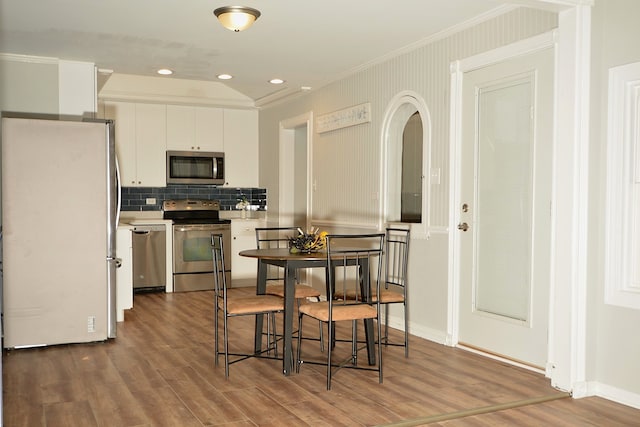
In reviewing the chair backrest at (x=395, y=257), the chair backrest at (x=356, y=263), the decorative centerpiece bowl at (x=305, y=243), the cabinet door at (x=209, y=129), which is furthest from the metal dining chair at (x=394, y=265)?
the cabinet door at (x=209, y=129)

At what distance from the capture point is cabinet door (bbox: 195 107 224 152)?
8133 millimetres

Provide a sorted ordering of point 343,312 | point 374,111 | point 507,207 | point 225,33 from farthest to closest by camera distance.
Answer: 1. point 374,111
2. point 225,33
3. point 507,207
4. point 343,312

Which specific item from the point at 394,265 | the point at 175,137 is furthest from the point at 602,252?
the point at 175,137

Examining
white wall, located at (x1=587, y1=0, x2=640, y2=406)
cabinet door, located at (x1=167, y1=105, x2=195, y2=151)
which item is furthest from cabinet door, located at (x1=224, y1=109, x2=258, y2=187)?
white wall, located at (x1=587, y1=0, x2=640, y2=406)

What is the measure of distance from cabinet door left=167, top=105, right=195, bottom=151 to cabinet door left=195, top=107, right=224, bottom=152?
0.07 m

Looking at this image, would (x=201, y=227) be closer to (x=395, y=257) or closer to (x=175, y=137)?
(x=175, y=137)

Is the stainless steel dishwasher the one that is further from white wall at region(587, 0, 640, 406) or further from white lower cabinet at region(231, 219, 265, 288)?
white wall at region(587, 0, 640, 406)

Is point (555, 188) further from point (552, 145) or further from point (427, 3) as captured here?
point (427, 3)

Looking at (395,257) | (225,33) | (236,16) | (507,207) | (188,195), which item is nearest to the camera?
(236,16)

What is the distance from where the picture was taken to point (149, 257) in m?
7.58

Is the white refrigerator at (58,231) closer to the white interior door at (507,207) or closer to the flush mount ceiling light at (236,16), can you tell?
the flush mount ceiling light at (236,16)

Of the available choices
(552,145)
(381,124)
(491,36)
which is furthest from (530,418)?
(381,124)

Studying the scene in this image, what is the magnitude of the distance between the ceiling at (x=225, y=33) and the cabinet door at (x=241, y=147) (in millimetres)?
1787

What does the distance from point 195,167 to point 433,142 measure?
3.97 meters
